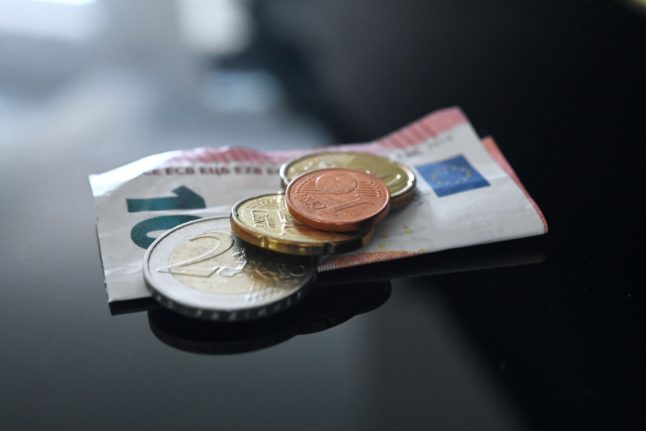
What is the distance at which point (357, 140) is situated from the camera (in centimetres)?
96

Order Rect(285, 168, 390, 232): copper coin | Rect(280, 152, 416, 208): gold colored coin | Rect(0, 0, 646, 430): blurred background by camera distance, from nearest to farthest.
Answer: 1. Rect(0, 0, 646, 430): blurred background
2. Rect(285, 168, 390, 232): copper coin
3. Rect(280, 152, 416, 208): gold colored coin

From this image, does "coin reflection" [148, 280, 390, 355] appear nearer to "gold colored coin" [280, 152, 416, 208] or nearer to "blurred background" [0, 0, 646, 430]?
"blurred background" [0, 0, 646, 430]

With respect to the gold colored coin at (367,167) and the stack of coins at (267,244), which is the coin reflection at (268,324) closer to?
the stack of coins at (267,244)

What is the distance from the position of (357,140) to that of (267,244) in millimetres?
345

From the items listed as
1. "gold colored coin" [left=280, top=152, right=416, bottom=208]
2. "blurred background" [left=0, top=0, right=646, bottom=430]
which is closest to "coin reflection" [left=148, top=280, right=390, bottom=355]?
"blurred background" [left=0, top=0, right=646, bottom=430]

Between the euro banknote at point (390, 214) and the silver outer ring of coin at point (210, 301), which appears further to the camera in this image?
the euro banknote at point (390, 214)

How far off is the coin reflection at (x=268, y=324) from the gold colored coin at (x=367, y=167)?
156mm

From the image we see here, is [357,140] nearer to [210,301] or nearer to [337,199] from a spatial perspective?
[337,199]

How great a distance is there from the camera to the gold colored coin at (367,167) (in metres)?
0.79

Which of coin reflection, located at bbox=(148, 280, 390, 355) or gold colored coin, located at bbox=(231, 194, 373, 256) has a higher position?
gold colored coin, located at bbox=(231, 194, 373, 256)

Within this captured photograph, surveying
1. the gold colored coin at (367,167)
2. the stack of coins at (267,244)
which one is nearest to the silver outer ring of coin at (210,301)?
the stack of coins at (267,244)

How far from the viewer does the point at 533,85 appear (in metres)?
1.04

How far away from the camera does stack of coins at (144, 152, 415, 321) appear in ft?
1.98

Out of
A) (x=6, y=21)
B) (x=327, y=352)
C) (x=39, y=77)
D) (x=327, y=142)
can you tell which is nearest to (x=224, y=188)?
(x=327, y=142)
